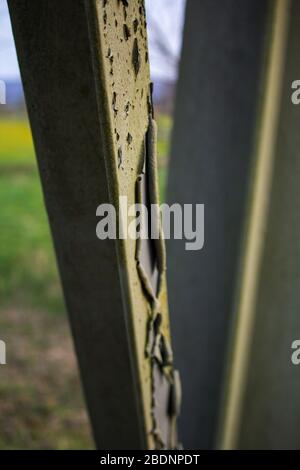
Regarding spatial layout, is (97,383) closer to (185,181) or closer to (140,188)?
(140,188)

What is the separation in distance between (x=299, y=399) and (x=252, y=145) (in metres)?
0.78

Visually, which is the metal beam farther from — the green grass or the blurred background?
the green grass

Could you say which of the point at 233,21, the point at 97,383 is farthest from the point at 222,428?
the point at 233,21

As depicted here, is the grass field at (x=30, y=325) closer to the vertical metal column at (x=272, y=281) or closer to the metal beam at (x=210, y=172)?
the metal beam at (x=210, y=172)

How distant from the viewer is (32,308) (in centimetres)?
336

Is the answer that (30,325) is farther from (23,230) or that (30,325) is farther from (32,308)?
(23,230)

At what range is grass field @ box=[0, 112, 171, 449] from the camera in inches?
88.0

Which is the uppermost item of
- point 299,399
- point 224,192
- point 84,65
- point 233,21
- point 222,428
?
point 233,21

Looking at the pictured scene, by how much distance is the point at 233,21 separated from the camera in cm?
136

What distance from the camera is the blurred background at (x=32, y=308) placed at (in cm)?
222

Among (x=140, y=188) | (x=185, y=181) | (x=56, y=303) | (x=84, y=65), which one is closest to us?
(x=84, y=65)

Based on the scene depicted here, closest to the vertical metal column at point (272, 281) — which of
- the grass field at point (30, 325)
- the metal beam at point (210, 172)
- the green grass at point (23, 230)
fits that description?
the metal beam at point (210, 172)

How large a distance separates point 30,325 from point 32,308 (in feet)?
0.67

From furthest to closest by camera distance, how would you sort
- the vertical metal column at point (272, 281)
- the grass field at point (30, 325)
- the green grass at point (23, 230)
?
the green grass at point (23, 230) < the grass field at point (30, 325) < the vertical metal column at point (272, 281)
